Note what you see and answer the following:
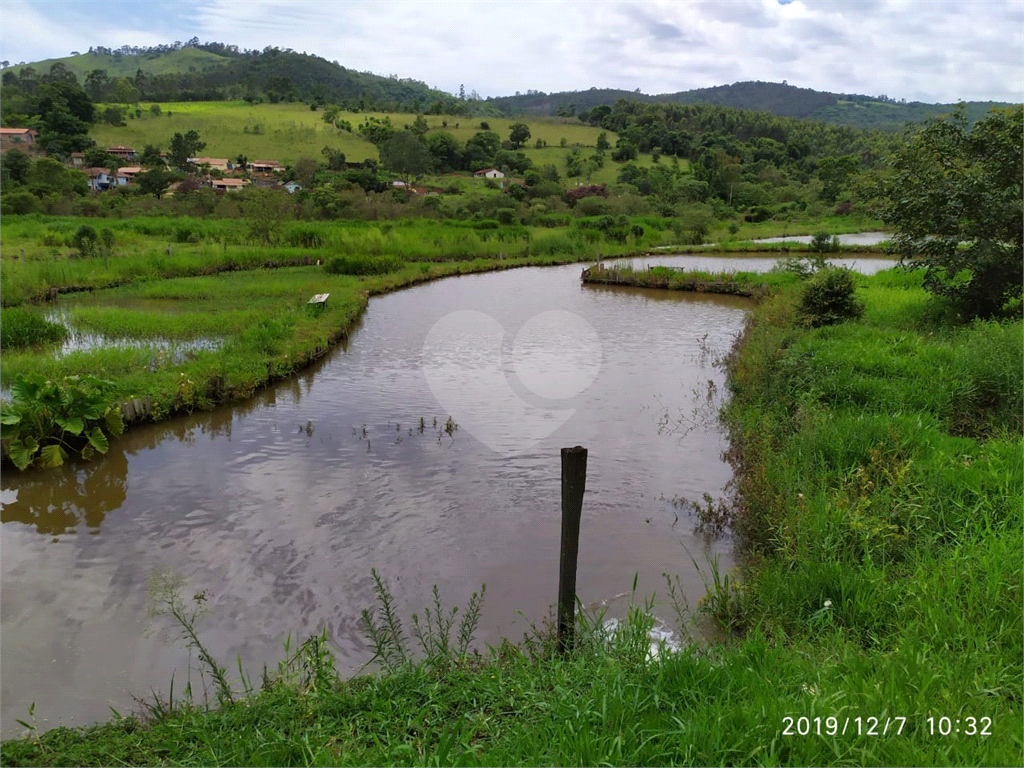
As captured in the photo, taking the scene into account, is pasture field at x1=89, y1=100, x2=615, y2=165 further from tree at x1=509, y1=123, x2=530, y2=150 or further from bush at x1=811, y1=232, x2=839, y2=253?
bush at x1=811, y1=232, x2=839, y2=253

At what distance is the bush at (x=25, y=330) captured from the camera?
10.9 m

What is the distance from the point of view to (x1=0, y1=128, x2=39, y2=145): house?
140 ft

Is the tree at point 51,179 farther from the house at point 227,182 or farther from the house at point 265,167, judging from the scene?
the house at point 265,167

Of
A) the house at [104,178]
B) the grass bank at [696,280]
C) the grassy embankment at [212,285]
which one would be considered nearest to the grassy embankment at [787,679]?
the grassy embankment at [212,285]

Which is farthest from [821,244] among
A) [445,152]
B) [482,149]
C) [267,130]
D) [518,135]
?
[267,130]

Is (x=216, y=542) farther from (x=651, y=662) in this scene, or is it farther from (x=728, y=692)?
(x=728, y=692)

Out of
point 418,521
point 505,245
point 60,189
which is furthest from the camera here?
point 60,189

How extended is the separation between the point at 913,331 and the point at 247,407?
8.70 meters

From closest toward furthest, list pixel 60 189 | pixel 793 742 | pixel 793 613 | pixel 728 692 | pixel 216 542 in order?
pixel 793 742 < pixel 728 692 < pixel 793 613 < pixel 216 542 < pixel 60 189

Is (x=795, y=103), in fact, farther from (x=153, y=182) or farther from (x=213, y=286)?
(x=213, y=286)

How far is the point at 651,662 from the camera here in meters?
3.19

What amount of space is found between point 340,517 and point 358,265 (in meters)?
15.5

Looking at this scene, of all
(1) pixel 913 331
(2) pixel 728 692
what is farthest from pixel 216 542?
(1) pixel 913 331

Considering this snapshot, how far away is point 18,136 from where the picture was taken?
44688mm
